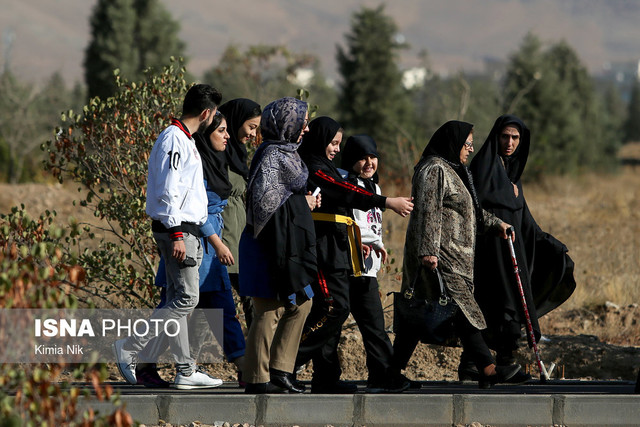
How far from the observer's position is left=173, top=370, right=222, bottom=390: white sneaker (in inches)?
232

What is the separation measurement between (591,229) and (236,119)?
45.7 ft

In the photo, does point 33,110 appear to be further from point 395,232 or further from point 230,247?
point 230,247

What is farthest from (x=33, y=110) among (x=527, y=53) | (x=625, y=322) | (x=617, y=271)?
(x=625, y=322)

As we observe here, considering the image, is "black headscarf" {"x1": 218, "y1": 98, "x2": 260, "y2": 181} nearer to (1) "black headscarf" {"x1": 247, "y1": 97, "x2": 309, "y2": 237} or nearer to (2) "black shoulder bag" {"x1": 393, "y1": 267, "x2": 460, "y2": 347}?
(1) "black headscarf" {"x1": 247, "y1": 97, "x2": 309, "y2": 237}

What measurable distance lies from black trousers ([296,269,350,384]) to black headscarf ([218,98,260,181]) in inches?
38.8

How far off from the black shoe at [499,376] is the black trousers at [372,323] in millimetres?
632

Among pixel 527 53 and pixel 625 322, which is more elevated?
pixel 527 53

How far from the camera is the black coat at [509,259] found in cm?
666

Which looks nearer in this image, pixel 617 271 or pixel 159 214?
pixel 159 214

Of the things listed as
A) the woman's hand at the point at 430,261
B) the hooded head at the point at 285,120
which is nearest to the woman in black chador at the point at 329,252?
the hooded head at the point at 285,120

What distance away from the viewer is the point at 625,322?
32.8 ft

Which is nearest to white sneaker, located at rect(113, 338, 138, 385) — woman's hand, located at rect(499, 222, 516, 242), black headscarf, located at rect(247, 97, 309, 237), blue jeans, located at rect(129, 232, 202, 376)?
blue jeans, located at rect(129, 232, 202, 376)

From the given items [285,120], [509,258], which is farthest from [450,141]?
[285,120]

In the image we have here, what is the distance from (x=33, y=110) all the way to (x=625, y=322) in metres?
27.9
